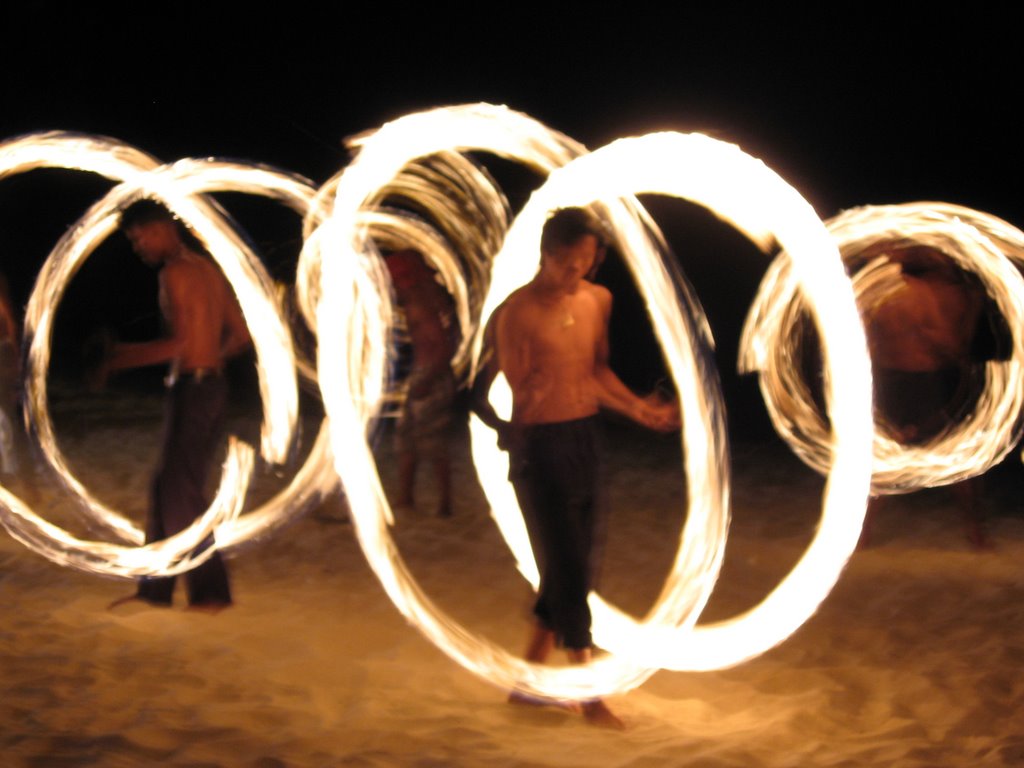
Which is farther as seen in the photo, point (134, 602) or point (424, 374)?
point (424, 374)

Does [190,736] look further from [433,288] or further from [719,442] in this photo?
[433,288]

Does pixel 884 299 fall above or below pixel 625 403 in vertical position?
above

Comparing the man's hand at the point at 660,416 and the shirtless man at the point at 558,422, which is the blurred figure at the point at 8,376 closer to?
the shirtless man at the point at 558,422

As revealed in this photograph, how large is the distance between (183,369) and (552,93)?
20.6 metres

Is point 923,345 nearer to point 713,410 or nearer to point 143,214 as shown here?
point 713,410

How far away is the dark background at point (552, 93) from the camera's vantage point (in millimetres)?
20906

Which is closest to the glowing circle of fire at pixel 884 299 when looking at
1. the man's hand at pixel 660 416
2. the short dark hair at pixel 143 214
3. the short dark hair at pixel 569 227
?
the man's hand at pixel 660 416

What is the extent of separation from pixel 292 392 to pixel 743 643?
2.78 m

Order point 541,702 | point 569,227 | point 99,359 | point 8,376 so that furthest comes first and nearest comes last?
1. point 8,376
2. point 99,359
3. point 541,702
4. point 569,227

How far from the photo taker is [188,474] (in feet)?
17.3

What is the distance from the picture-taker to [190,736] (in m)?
3.84

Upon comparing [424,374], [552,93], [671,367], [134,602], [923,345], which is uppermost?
[552,93]

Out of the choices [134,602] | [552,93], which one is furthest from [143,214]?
[552,93]

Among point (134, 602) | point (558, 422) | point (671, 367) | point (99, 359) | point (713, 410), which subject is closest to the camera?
point (558, 422)
